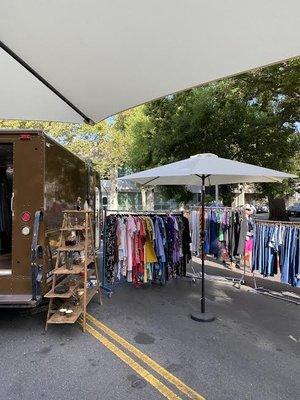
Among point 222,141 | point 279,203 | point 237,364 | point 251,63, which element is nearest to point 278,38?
point 251,63

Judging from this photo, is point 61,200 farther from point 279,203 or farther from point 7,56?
point 279,203

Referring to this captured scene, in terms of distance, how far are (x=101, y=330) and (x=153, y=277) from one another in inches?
89.7

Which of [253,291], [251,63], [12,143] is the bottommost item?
[253,291]

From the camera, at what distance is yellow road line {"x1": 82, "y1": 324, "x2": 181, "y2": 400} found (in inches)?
135

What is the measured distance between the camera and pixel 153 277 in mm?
7156

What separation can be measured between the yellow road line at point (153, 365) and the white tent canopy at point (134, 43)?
→ 3.26 metres

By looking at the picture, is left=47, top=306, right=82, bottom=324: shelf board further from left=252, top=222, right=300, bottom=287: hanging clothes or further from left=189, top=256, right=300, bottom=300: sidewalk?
left=189, top=256, right=300, bottom=300: sidewalk

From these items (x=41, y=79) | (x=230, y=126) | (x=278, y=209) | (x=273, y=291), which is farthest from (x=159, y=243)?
(x=278, y=209)

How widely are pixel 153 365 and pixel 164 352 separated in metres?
0.37

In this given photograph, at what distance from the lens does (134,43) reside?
136 inches

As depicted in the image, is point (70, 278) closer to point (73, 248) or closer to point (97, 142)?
point (73, 248)

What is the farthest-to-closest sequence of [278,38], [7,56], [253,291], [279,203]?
[279,203], [253,291], [7,56], [278,38]

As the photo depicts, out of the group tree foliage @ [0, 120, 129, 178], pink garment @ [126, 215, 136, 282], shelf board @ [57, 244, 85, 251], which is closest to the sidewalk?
pink garment @ [126, 215, 136, 282]

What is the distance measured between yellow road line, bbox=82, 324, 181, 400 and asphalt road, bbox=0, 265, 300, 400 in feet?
0.17
